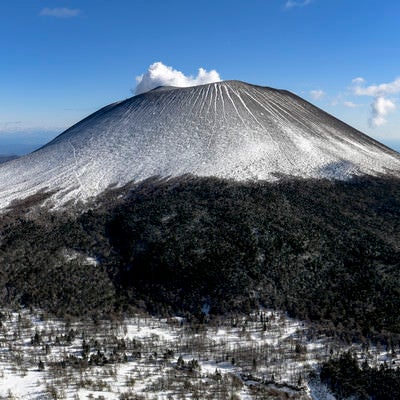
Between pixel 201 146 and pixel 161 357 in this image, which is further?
pixel 201 146

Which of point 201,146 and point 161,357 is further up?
point 201,146

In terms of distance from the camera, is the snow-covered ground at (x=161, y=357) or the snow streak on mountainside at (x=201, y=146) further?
the snow streak on mountainside at (x=201, y=146)

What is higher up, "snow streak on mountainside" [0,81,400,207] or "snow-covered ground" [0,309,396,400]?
"snow streak on mountainside" [0,81,400,207]

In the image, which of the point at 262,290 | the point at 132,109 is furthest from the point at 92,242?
the point at 132,109

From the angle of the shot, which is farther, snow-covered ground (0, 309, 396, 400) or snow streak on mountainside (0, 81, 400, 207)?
snow streak on mountainside (0, 81, 400, 207)

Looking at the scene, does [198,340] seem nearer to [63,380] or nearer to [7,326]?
[63,380]
